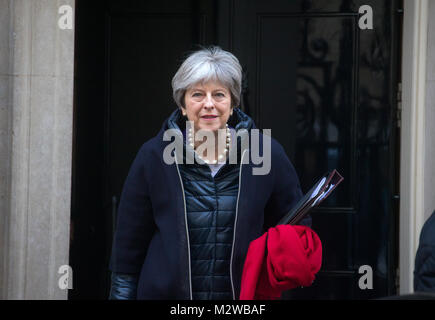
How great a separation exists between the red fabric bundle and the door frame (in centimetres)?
203

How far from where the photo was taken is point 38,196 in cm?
450

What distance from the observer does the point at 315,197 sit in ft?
8.51

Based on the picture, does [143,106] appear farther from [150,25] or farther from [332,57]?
[332,57]

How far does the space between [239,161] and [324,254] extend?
2.06m

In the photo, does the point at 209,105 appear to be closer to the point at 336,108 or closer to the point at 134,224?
the point at 134,224

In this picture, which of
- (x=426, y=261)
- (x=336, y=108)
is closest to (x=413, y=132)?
(x=336, y=108)

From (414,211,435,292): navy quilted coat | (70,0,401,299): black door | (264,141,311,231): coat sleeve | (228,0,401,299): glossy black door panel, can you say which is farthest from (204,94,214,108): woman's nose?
(228,0,401,299): glossy black door panel

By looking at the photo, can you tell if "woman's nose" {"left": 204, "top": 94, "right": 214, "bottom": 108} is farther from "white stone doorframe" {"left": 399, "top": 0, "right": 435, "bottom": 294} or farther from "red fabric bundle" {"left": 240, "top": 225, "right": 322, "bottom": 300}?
"white stone doorframe" {"left": 399, "top": 0, "right": 435, "bottom": 294}

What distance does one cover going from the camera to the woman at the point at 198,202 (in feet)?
9.34

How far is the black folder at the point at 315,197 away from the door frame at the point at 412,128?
2.02 meters

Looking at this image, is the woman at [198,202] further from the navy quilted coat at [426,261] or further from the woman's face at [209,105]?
the navy quilted coat at [426,261]

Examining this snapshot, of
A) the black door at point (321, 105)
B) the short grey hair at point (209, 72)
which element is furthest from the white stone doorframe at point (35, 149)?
the short grey hair at point (209, 72)
